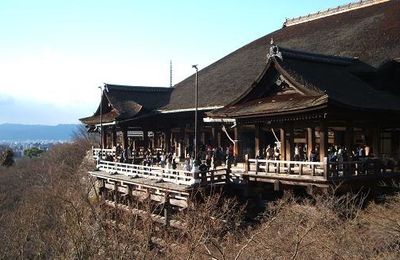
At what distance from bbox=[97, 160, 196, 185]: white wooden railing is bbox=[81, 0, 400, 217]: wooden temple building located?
7cm

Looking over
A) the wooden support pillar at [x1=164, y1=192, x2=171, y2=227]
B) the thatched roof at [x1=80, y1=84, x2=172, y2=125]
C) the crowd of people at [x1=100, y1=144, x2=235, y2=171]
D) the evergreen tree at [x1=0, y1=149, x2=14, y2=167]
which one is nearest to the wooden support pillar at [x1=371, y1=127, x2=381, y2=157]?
the crowd of people at [x1=100, y1=144, x2=235, y2=171]

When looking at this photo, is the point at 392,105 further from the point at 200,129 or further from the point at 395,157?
the point at 200,129

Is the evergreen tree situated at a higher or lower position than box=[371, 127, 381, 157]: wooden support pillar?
lower

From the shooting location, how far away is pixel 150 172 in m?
21.5

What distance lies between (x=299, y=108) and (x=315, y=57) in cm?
484

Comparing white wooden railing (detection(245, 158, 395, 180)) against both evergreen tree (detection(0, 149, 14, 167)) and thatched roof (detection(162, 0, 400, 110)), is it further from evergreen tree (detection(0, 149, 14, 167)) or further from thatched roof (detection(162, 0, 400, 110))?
evergreen tree (detection(0, 149, 14, 167))

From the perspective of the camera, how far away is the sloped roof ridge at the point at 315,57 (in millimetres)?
19688

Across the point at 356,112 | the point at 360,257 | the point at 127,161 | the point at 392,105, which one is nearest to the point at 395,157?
the point at 392,105

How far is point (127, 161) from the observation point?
90.3ft

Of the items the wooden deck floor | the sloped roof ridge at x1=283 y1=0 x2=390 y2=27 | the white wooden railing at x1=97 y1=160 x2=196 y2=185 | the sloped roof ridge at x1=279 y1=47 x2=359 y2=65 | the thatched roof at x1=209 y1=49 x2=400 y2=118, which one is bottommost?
the wooden deck floor

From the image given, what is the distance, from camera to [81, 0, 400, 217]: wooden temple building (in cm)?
1698

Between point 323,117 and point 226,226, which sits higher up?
point 323,117

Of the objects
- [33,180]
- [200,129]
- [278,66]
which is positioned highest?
[278,66]

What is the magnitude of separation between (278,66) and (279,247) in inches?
311
